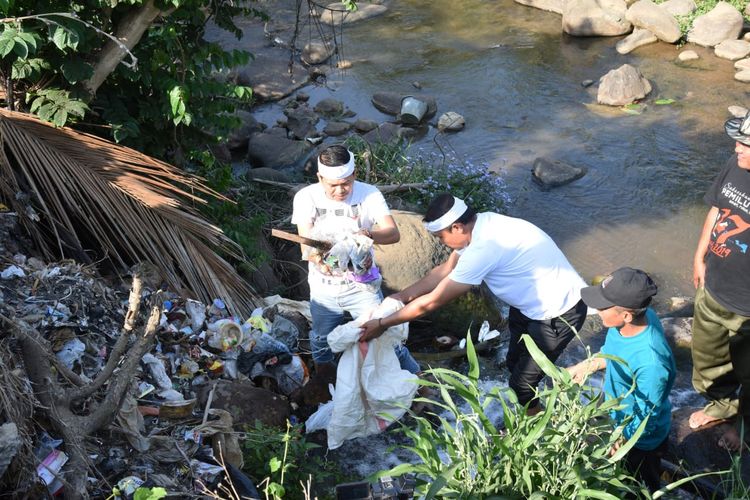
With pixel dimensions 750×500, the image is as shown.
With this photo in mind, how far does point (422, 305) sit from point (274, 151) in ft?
15.5

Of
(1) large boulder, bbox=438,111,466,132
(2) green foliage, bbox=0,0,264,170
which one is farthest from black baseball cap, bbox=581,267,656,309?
(1) large boulder, bbox=438,111,466,132

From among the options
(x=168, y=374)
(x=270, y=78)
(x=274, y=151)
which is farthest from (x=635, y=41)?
(x=168, y=374)

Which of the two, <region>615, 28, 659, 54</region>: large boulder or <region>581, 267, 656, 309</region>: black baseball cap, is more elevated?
<region>581, 267, 656, 309</region>: black baseball cap

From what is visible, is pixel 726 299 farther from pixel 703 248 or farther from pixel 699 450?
pixel 699 450

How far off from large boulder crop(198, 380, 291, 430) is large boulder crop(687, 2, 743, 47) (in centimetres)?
888

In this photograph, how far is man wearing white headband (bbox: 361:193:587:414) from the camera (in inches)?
148

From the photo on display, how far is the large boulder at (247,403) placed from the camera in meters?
4.01

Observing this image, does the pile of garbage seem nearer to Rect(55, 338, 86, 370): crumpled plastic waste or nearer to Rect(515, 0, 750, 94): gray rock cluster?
Rect(55, 338, 86, 370): crumpled plastic waste

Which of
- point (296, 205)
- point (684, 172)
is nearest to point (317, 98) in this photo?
point (684, 172)

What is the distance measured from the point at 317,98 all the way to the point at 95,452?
743 cm

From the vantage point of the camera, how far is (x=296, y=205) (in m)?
4.32

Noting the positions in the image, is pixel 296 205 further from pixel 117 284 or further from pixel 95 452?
pixel 95 452

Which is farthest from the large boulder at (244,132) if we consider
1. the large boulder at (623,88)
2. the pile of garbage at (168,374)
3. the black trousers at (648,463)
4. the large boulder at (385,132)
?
the black trousers at (648,463)

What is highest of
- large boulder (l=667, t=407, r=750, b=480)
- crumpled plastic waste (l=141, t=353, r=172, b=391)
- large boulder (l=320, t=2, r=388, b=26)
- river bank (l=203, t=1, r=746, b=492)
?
crumpled plastic waste (l=141, t=353, r=172, b=391)
